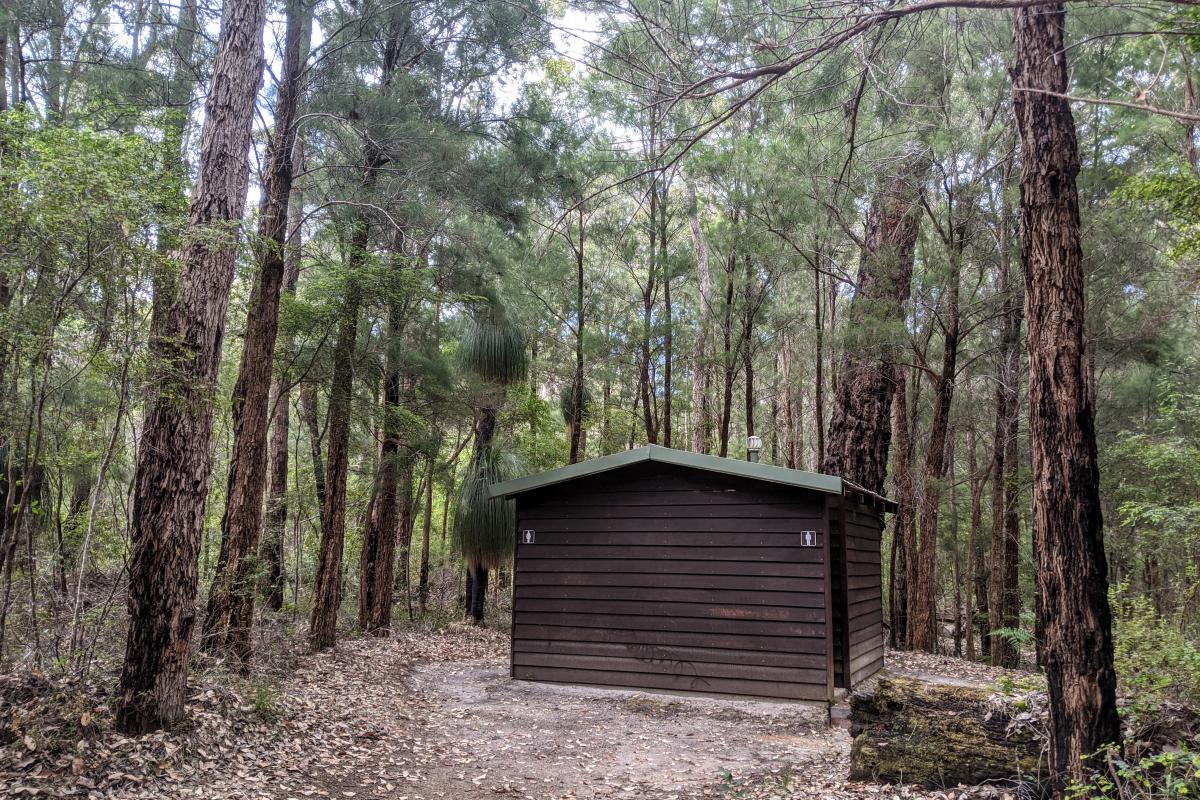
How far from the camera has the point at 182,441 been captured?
4812mm

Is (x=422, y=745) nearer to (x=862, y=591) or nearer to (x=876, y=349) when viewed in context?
(x=862, y=591)

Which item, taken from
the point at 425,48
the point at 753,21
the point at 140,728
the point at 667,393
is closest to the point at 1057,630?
the point at 753,21

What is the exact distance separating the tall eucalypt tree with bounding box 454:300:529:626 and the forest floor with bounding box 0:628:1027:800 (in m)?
4.01

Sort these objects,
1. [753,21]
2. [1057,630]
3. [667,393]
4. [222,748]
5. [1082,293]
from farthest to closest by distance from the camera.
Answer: [667,393] < [222,748] < [753,21] < [1082,293] < [1057,630]

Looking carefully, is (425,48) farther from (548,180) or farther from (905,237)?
(905,237)

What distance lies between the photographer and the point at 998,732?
4.87 m

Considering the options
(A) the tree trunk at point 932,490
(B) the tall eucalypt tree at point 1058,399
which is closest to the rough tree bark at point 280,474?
(B) the tall eucalypt tree at point 1058,399

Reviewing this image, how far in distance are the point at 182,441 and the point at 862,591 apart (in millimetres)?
7163

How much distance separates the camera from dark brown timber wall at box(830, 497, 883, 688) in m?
7.71

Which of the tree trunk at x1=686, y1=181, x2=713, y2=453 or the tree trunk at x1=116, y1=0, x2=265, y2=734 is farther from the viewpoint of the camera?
the tree trunk at x1=686, y1=181, x2=713, y2=453

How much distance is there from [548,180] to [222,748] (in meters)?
7.22

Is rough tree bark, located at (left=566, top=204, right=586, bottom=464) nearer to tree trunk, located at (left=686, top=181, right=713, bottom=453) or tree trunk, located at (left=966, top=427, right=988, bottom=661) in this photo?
tree trunk, located at (left=686, top=181, right=713, bottom=453)

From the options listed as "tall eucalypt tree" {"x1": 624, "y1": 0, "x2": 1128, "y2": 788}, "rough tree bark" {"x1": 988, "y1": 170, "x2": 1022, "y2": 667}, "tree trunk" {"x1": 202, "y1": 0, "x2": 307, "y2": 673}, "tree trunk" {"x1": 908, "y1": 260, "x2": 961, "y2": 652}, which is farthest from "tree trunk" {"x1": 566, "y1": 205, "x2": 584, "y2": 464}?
"tall eucalypt tree" {"x1": 624, "y1": 0, "x2": 1128, "y2": 788}

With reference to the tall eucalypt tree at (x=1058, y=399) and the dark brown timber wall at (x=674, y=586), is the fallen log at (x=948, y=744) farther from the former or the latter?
the dark brown timber wall at (x=674, y=586)
